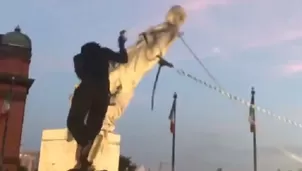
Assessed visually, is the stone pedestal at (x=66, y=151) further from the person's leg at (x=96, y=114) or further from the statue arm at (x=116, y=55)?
the person's leg at (x=96, y=114)

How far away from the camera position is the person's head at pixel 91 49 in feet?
25.4

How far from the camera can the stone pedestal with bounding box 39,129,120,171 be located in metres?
12.9

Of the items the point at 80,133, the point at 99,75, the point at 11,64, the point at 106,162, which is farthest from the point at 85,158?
the point at 11,64

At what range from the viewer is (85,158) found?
24.2 ft

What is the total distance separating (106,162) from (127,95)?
74.5 inches

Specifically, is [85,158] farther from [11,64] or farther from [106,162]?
[11,64]

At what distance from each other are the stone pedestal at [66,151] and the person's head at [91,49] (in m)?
5.30

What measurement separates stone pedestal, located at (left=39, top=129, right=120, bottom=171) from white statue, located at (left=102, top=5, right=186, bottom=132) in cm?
59

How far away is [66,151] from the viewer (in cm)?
1295

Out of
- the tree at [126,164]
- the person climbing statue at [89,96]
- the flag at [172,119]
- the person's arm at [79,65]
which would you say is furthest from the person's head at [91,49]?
the tree at [126,164]

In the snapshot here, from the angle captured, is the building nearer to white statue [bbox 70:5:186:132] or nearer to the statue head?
white statue [bbox 70:5:186:132]

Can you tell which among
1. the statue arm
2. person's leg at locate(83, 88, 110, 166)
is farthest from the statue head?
person's leg at locate(83, 88, 110, 166)

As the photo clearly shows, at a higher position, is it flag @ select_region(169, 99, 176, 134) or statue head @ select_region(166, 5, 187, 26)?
statue head @ select_region(166, 5, 187, 26)

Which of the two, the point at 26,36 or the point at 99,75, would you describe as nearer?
the point at 99,75
